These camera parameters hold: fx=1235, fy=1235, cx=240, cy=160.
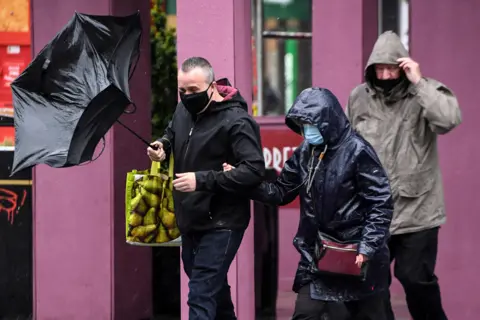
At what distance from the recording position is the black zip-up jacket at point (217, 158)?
6.42m

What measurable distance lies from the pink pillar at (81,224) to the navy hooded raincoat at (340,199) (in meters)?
2.62

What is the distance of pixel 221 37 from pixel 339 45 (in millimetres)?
843

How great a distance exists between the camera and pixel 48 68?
260 inches

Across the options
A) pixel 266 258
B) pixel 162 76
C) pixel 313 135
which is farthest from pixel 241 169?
pixel 162 76

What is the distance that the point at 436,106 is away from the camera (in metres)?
6.75

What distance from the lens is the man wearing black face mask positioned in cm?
644

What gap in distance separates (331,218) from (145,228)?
46.5 inches

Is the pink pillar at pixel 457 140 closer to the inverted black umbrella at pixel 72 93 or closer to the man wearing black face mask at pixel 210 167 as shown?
the man wearing black face mask at pixel 210 167

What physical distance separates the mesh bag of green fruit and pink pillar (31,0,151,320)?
1709mm

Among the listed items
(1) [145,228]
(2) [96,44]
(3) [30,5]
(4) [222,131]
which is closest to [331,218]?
(4) [222,131]

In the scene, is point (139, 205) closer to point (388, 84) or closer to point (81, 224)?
point (388, 84)

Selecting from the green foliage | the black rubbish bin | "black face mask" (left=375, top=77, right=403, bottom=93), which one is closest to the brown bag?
"black face mask" (left=375, top=77, right=403, bottom=93)

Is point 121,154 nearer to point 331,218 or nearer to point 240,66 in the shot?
point 240,66

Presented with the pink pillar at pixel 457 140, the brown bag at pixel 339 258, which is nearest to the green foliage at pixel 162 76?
the pink pillar at pixel 457 140
